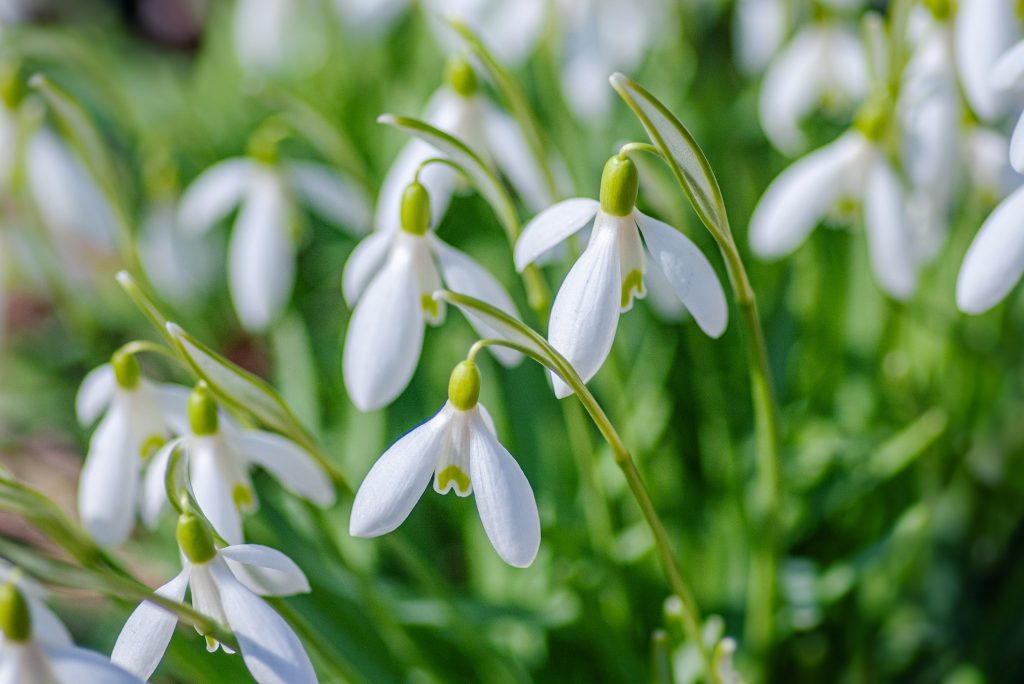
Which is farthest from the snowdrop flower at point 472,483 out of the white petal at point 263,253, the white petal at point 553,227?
the white petal at point 263,253

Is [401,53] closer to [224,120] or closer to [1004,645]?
[224,120]

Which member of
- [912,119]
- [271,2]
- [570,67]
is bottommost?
[912,119]

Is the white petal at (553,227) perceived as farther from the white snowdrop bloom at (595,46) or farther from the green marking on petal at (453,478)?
the white snowdrop bloom at (595,46)

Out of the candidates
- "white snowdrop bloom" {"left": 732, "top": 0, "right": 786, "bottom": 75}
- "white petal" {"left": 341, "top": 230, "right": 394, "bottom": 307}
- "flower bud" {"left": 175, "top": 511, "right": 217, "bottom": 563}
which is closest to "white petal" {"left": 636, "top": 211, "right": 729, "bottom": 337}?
"white petal" {"left": 341, "top": 230, "right": 394, "bottom": 307}

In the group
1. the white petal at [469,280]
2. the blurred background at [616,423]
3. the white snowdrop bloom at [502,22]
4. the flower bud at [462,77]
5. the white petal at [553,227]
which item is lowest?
the blurred background at [616,423]

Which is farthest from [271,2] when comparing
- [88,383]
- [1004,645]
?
[1004,645]

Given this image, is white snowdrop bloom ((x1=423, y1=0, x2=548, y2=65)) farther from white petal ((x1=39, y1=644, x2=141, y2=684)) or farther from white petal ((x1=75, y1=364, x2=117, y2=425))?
white petal ((x1=39, y1=644, x2=141, y2=684))

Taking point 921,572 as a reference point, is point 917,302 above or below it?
above
